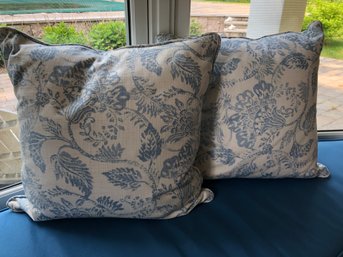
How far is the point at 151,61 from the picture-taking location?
28.1 inches

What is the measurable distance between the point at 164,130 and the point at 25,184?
38 centimetres

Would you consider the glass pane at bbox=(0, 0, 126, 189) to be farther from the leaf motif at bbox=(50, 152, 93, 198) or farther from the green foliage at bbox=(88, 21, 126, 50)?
the leaf motif at bbox=(50, 152, 93, 198)

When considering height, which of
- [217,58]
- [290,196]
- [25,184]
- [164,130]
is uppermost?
[217,58]

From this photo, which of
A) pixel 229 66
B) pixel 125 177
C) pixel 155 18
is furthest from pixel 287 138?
pixel 155 18

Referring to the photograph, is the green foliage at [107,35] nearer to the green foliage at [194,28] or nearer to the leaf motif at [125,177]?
the green foliage at [194,28]

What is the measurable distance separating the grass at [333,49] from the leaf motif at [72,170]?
1192 mm

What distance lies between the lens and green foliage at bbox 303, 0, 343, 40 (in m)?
1.28

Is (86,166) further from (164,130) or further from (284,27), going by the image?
(284,27)

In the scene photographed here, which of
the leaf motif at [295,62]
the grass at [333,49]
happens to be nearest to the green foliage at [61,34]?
the leaf motif at [295,62]

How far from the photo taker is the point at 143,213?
76 cm

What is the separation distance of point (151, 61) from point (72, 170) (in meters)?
0.32

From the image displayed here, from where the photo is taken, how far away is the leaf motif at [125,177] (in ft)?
2.31

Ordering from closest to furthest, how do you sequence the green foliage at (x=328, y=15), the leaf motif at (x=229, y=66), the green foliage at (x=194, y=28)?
the leaf motif at (x=229, y=66) < the green foliage at (x=194, y=28) < the green foliage at (x=328, y=15)

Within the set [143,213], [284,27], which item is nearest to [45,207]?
[143,213]
